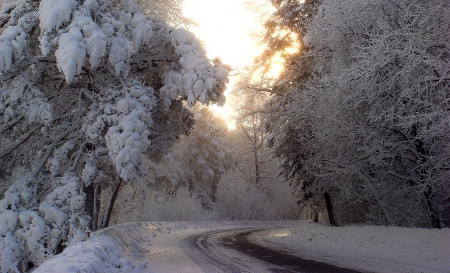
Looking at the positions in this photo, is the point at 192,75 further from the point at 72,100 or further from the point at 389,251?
the point at 389,251

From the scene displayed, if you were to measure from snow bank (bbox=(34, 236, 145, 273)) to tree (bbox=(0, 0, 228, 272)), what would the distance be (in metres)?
1.78

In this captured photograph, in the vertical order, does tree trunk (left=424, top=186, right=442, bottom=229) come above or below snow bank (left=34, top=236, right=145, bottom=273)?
above

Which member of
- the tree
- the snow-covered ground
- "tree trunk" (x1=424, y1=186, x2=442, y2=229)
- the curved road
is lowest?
the curved road

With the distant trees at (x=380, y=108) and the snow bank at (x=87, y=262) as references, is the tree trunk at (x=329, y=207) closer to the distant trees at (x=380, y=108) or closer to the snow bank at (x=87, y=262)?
the distant trees at (x=380, y=108)

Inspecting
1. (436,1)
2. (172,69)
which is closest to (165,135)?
(172,69)

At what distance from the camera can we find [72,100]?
1048 cm

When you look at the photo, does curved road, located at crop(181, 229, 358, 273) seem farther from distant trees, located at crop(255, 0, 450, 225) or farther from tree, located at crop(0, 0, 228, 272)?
distant trees, located at crop(255, 0, 450, 225)

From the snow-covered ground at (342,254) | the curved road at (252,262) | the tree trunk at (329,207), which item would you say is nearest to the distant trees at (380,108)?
the tree trunk at (329,207)

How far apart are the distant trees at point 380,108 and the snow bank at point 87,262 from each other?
662cm

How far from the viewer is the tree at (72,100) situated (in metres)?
8.12

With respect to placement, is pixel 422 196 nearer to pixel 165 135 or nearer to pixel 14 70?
pixel 165 135

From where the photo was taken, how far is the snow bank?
4.45 metres

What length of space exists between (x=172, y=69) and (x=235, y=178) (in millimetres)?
29223

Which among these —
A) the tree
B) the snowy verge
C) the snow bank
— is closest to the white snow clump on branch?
the tree
